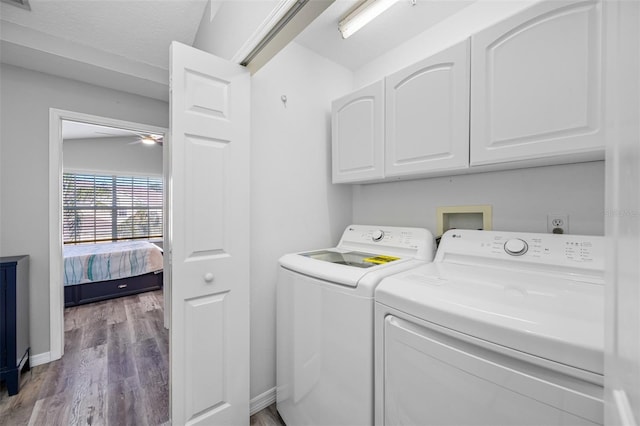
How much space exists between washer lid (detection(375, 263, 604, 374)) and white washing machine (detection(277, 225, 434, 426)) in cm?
15

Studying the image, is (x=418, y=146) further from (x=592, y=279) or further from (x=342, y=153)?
(x=592, y=279)

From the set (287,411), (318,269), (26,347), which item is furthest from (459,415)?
(26,347)

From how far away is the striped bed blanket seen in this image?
3529mm

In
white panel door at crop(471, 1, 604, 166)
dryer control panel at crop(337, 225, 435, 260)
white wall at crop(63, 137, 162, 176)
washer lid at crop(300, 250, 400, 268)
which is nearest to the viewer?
white panel door at crop(471, 1, 604, 166)

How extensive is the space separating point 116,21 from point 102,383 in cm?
261

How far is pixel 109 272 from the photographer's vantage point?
12.4 feet

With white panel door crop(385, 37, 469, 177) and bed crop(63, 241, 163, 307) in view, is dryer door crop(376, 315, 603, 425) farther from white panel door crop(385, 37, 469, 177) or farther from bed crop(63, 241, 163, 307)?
bed crop(63, 241, 163, 307)

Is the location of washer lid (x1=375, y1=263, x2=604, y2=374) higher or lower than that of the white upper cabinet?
lower

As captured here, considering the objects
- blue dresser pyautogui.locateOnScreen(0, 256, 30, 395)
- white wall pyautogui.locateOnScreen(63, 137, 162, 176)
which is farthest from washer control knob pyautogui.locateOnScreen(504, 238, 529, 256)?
white wall pyautogui.locateOnScreen(63, 137, 162, 176)

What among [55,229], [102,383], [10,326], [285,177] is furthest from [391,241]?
[55,229]

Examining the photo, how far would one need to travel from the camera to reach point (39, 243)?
85.1 inches

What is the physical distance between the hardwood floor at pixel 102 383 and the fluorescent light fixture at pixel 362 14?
8.23 feet

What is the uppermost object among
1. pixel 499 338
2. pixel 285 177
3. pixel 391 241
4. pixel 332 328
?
pixel 285 177

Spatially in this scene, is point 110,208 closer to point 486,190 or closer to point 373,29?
point 373,29
